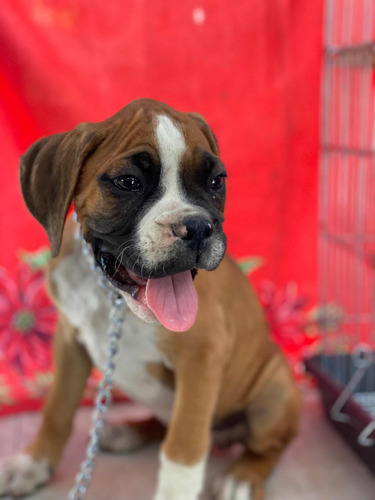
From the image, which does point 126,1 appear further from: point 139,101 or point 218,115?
point 139,101

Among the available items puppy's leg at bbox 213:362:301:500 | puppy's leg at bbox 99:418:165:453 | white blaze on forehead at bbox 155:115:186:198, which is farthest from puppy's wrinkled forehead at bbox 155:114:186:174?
puppy's leg at bbox 99:418:165:453

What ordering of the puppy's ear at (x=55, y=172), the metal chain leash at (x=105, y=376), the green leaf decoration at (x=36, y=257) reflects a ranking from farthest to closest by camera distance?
1. the green leaf decoration at (x=36, y=257)
2. the metal chain leash at (x=105, y=376)
3. the puppy's ear at (x=55, y=172)

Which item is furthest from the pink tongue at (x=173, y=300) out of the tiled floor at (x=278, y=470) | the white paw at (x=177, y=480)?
the tiled floor at (x=278, y=470)

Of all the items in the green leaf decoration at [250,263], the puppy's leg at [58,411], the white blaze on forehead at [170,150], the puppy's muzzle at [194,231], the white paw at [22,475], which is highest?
the white blaze on forehead at [170,150]

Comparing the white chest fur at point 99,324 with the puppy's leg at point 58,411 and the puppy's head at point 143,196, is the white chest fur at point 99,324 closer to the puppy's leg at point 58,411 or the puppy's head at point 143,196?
the puppy's leg at point 58,411

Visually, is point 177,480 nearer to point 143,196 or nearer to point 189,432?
point 189,432

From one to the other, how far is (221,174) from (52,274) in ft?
2.10

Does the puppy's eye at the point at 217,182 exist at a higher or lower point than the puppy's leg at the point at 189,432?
higher

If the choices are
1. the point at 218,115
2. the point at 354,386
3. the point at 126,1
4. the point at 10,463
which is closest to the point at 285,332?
the point at 354,386

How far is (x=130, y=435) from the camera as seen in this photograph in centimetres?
209

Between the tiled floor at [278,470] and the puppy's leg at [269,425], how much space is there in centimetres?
9

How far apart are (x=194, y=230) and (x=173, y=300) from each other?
0.59 ft

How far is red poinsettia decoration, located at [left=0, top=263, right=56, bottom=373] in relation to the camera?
2.34 metres

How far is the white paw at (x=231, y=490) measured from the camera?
1730 mm
